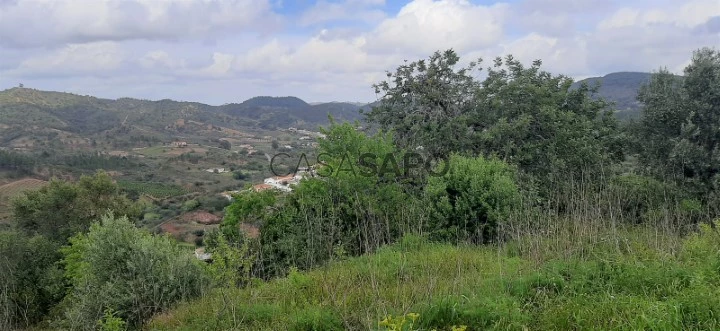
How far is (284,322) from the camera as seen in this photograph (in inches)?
202

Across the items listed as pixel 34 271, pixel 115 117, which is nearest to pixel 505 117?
pixel 34 271

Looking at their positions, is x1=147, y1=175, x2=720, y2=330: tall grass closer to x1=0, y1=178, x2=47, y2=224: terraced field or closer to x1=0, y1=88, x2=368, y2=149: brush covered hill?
x1=0, y1=178, x2=47, y2=224: terraced field

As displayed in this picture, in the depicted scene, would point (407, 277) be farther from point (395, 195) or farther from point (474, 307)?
point (395, 195)

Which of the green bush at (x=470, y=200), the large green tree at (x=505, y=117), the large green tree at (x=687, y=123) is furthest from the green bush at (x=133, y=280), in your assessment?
the large green tree at (x=687, y=123)

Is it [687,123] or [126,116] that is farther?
[126,116]

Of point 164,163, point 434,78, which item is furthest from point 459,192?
point 164,163

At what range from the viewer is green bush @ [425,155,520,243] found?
9625 mm

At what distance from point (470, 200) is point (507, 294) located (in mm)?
5349

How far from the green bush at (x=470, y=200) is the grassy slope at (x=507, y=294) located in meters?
2.63

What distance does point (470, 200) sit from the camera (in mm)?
9906

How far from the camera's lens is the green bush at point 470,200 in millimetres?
9625

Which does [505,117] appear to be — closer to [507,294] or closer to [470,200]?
[470,200]

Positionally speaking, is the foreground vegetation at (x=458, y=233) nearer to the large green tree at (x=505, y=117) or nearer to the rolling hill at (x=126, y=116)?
the large green tree at (x=505, y=117)

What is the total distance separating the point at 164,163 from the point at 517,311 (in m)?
89.4
